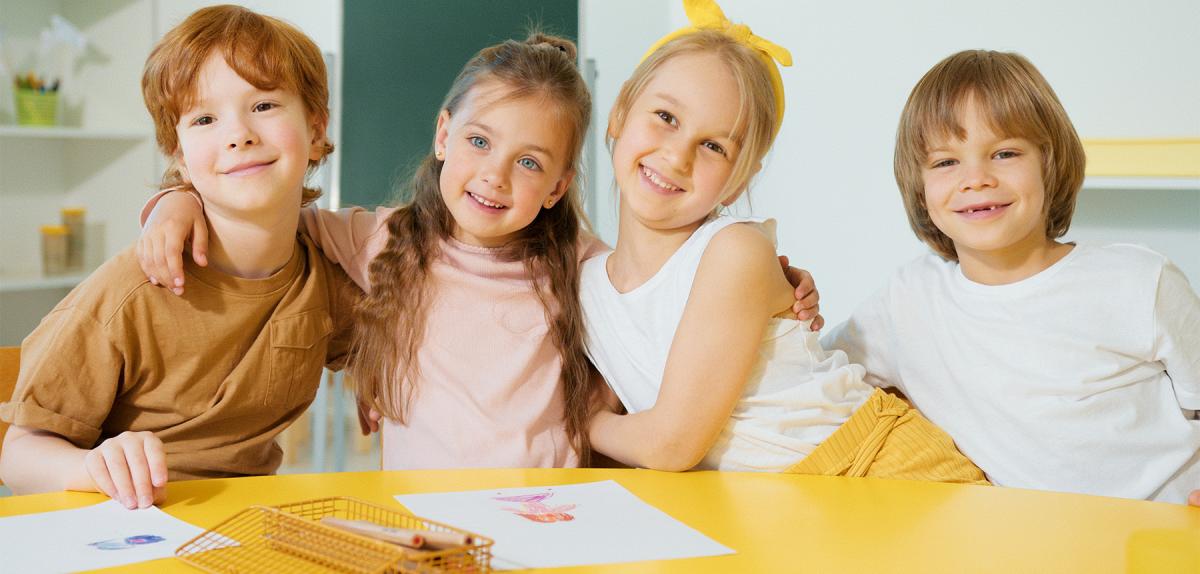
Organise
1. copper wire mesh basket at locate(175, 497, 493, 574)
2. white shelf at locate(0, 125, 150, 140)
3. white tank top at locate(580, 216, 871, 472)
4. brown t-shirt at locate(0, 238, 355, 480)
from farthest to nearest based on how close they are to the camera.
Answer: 1. white shelf at locate(0, 125, 150, 140)
2. white tank top at locate(580, 216, 871, 472)
3. brown t-shirt at locate(0, 238, 355, 480)
4. copper wire mesh basket at locate(175, 497, 493, 574)

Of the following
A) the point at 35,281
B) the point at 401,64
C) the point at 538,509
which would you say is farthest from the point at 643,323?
the point at 35,281

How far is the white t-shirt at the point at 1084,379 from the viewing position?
1.42 m

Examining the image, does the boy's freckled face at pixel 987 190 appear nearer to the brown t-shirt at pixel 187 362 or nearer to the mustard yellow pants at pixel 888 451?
the mustard yellow pants at pixel 888 451

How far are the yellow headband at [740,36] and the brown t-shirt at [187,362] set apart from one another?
633mm

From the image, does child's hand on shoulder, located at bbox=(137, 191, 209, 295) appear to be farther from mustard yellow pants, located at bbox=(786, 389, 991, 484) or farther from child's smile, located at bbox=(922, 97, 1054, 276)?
child's smile, located at bbox=(922, 97, 1054, 276)

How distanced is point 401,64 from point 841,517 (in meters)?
2.51

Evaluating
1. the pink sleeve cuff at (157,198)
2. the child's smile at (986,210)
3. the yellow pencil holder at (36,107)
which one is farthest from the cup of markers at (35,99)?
the child's smile at (986,210)

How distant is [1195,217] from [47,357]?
2.80 m

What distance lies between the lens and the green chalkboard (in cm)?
316

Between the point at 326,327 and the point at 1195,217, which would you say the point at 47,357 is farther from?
the point at 1195,217

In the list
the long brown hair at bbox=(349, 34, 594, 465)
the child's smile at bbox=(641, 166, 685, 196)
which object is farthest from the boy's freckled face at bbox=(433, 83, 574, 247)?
the child's smile at bbox=(641, 166, 685, 196)

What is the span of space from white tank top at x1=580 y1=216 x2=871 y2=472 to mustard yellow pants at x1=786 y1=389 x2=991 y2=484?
0.07 ft

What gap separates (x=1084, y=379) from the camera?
144cm

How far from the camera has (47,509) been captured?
0.98 m
